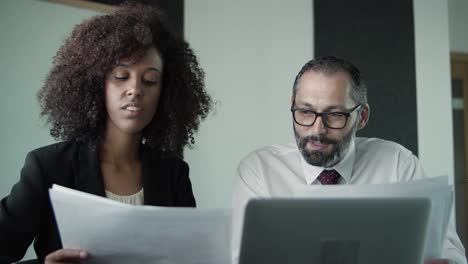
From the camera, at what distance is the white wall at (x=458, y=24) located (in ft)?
15.7

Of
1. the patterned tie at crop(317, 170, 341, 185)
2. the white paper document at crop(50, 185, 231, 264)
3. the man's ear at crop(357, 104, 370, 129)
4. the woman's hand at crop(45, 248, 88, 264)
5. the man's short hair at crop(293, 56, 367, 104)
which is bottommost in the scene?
the woman's hand at crop(45, 248, 88, 264)

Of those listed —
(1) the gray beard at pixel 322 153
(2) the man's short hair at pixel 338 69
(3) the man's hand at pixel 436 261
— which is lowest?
(3) the man's hand at pixel 436 261

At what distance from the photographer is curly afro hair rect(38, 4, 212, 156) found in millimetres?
1466

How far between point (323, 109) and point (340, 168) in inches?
10.5

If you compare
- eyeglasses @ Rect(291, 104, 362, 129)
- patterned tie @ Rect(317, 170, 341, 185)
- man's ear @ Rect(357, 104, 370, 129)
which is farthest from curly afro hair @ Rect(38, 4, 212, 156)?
man's ear @ Rect(357, 104, 370, 129)

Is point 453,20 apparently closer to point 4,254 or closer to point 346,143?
point 346,143

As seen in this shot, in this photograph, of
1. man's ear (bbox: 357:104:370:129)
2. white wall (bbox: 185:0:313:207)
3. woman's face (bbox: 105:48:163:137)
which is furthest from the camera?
white wall (bbox: 185:0:313:207)

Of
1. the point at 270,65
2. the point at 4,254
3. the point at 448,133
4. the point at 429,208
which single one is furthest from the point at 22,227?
the point at 448,133

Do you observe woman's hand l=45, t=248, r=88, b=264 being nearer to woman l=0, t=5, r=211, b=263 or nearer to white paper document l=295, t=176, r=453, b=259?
woman l=0, t=5, r=211, b=263

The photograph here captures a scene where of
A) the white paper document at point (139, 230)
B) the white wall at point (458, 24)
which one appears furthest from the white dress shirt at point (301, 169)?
the white wall at point (458, 24)

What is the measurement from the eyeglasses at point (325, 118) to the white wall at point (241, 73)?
5.06 ft

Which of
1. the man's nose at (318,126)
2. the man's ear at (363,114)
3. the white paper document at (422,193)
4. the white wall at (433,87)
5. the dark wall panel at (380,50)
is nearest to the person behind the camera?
the white paper document at (422,193)

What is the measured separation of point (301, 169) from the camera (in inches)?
71.0

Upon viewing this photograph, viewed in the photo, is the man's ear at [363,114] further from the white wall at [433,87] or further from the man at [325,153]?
the white wall at [433,87]
